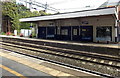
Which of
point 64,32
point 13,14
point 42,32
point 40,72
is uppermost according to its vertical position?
point 13,14

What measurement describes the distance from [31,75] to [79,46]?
746 cm

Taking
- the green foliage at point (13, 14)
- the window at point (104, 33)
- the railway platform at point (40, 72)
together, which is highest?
the green foliage at point (13, 14)

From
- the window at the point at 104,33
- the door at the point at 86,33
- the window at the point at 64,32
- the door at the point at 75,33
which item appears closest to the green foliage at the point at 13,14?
the window at the point at 64,32

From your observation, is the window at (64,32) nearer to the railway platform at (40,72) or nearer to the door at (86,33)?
the door at (86,33)

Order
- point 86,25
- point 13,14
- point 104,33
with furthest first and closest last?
point 13,14, point 86,25, point 104,33

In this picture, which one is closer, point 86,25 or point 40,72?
point 40,72

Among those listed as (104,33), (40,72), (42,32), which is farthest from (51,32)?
(40,72)

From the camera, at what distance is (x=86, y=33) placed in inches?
618

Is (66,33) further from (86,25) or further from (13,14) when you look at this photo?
(13,14)

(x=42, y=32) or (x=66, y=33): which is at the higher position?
(x=42, y=32)

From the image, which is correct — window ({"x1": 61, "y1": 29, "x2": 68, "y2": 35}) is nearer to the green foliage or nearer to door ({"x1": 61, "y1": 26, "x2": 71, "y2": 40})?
door ({"x1": 61, "y1": 26, "x2": 71, "y2": 40})

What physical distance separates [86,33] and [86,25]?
128cm

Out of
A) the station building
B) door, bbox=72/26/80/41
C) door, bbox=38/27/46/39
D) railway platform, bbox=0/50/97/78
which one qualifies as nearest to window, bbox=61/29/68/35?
the station building

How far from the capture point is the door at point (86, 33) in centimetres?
1532
